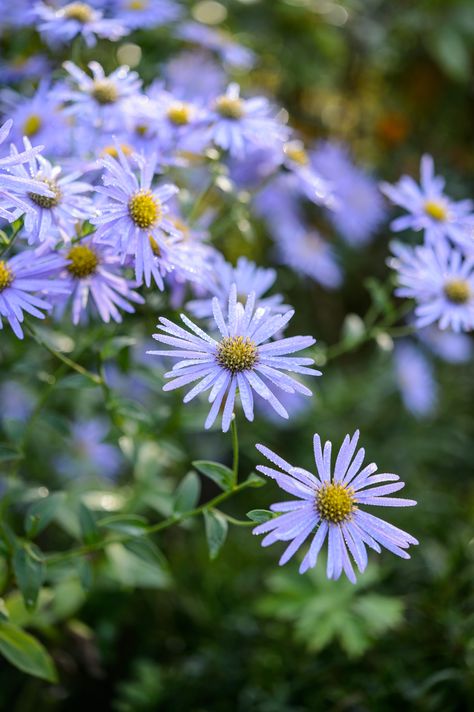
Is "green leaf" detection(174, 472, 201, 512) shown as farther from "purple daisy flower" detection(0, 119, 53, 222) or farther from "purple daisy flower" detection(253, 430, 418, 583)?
"purple daisy flower" detection(0, 119, 53, 222)

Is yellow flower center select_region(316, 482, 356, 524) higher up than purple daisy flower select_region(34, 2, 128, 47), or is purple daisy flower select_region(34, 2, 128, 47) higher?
purple daisy flower select_region(34, 2, 128, 47)

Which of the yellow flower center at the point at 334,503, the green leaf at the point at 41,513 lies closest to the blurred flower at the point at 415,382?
the green leaf at the point at 41,513

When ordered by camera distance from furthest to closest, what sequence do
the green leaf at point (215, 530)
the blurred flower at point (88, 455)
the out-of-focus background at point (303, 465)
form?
the blurred flower at point (88, 455) → the out-of-focus background at point (303, 465) → the green leaf at point (215, 530)

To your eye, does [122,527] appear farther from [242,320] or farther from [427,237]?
[427,237]

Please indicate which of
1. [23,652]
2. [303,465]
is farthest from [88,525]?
[303,465]

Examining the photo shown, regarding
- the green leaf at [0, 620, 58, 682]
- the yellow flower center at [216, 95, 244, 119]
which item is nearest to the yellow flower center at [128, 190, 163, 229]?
the yellow flower center at [216, 95, 244, 119]

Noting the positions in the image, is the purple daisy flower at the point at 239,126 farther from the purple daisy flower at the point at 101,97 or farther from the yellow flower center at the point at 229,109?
the purple daisy flower at the point at 101,97
